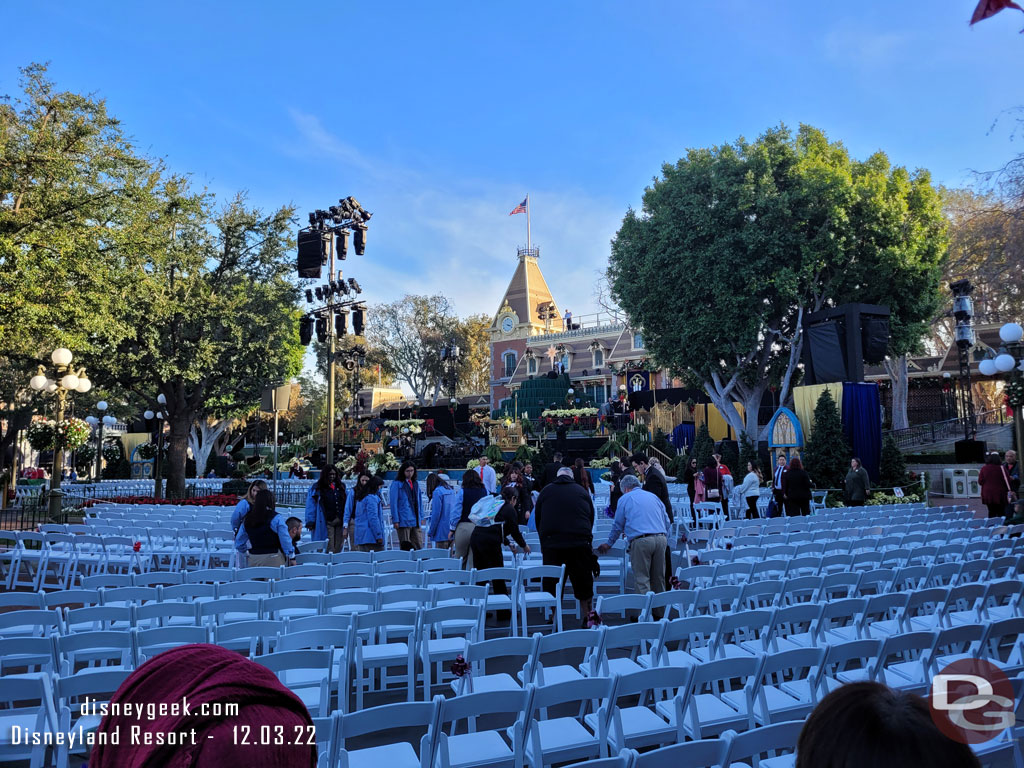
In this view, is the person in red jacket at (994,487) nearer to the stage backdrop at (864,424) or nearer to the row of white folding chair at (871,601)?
the stage backdrop at (864,424)

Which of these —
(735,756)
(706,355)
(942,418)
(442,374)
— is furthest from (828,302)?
(442,374)

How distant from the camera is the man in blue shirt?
702 centimetres

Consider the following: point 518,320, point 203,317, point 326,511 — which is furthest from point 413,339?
point 326,511

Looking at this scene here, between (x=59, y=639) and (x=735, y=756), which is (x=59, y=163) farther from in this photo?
(x=735, y=756)

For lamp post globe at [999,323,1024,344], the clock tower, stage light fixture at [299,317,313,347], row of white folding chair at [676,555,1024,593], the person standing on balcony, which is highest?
the clock tower

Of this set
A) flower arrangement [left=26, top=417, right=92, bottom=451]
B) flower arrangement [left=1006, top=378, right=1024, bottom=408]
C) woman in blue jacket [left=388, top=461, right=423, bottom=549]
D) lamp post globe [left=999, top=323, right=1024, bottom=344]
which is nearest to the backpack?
woman in blue jacket [left=388, top=461, right=423, bottom=549]

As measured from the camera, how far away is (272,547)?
736 cm

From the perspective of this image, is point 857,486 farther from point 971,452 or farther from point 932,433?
point 932,433

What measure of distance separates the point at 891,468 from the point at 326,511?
15.6 meters

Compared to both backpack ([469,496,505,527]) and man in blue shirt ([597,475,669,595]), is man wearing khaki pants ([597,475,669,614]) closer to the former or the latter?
man in blue shirt ([597,475,669,595])

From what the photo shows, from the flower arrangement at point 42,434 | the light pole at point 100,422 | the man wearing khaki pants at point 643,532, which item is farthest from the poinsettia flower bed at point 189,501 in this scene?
the man wearing khaki pants at point 643,532

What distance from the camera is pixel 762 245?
22.5 metres

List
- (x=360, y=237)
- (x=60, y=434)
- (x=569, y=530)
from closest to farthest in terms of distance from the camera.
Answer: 1. (x=569, y=530)
2. (x=60, y=434)
3. (x=360, y=237)

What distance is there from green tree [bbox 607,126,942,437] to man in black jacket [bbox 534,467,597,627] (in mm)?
17363
